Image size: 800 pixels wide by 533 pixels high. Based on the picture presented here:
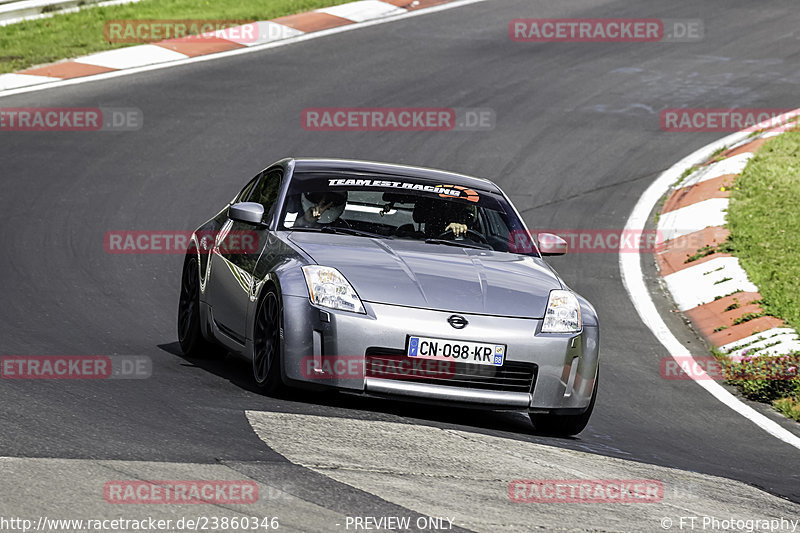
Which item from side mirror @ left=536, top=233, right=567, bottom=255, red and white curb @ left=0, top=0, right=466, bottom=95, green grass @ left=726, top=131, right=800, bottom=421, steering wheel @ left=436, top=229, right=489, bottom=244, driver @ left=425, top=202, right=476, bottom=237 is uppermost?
driver @ left=425, top=202, right=476, bottom=237

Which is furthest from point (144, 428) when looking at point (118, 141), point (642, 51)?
point (642, 51)

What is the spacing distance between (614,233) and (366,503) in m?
8.37

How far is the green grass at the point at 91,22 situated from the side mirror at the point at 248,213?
10.0 metres

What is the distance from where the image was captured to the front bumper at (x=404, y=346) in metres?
6.64

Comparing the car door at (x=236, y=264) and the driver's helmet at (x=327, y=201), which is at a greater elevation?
the driver's helmet at (x=327, y=201)

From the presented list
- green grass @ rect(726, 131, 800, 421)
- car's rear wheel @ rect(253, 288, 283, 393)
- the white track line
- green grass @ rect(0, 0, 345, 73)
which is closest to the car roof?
car's rear wheel @ rect(253, 288, 283, 393)

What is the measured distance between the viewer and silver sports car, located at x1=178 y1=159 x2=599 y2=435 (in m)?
6.68

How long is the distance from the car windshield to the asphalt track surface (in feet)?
3.44

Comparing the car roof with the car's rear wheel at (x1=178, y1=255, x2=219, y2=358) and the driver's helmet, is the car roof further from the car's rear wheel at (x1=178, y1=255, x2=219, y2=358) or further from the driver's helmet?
the car's rear wheel at (x1=178, y1=255, x2=219, y2=358)

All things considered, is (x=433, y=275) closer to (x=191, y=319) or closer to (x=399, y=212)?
(x=399, y=212)

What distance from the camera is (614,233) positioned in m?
13.0

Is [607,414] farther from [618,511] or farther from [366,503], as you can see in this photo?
[366,503]

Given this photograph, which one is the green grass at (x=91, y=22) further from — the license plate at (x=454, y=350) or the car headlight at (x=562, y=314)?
the license plate at (x=454, y=350)

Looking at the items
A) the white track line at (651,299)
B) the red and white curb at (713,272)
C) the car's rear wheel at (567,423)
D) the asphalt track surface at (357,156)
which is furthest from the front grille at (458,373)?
the red and white curb at (713,272)
